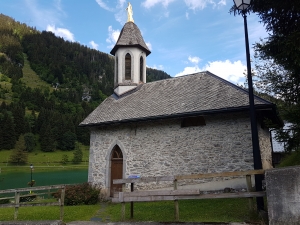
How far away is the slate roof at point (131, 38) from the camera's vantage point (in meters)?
17.7

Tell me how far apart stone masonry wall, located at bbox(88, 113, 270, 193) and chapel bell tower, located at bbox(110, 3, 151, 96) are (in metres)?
4.15

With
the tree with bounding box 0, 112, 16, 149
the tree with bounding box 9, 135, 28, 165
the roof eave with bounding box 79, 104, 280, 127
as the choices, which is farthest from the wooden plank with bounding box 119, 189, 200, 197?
the tree with bounding box 0, 112, 16, 149

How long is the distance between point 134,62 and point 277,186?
13.8m

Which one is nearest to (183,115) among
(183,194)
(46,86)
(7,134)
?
(183,194)

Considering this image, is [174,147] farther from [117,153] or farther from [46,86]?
[46,86]

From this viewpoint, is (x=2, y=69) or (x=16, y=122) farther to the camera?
(x=2, y=69)

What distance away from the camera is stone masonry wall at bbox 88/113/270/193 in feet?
35.9

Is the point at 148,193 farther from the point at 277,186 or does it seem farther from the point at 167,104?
the point at 167,104

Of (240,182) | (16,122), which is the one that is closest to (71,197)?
(240,182)

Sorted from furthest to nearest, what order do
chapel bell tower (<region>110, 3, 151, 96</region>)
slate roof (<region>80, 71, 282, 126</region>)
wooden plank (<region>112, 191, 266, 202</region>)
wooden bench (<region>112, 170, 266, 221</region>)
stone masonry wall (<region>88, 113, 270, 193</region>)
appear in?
chapel bell tower (<region>110, 3, 151, 96</region>), slate roof (<region>80, 71, 282, 126</region>), stone masonry wall (<region>88, 113, 270, 193</region>), wooden bench (<region>112, 170, 266, 221</region>), wooden plank (<region>112, 191, 266, 202</region>)

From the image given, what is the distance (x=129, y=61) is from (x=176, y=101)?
20.3 ft

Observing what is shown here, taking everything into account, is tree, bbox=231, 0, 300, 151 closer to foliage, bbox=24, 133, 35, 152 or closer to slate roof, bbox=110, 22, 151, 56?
slate roof, bbox=110, 22, 151, 56

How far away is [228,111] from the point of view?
1075 cm

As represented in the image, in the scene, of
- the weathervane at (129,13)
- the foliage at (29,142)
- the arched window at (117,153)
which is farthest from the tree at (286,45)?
the foliage at (29,142)
